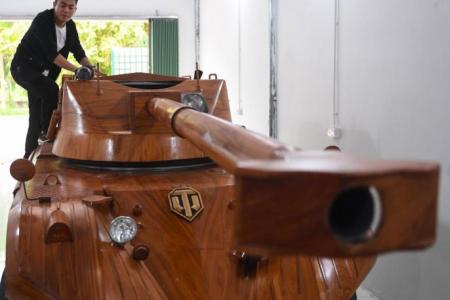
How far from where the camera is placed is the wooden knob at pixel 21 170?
3.21 meters

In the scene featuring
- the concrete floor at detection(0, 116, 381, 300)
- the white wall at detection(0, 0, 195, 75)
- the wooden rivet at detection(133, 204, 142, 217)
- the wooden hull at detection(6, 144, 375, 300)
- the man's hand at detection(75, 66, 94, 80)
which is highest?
the white wall at detection(0, 0, 195, 75)

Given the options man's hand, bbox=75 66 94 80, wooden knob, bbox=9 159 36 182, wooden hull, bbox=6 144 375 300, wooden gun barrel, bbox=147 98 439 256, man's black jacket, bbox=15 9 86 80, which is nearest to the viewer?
wooden gun barrel, bbox=147 98 439 256

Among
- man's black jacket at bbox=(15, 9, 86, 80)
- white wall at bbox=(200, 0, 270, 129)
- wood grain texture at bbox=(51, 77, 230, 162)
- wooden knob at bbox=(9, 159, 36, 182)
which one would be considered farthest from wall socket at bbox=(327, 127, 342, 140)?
wooden knob at bbox=(9, 159, 36, 182)

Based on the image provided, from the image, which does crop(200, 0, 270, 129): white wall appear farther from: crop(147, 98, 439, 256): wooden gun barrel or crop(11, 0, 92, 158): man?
crop(147, 98, 439, 256): wooden gun barrel

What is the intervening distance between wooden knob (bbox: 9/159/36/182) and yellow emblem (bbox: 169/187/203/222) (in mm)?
748

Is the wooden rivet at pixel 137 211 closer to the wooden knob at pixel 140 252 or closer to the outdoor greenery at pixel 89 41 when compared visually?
the wooden knob at pixel 140 252

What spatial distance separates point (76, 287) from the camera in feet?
9.45

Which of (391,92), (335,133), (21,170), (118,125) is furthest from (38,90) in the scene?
(391,92)

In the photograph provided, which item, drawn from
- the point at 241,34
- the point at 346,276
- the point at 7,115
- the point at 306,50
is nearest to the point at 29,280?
the point at 346,276

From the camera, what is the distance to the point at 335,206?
138cm

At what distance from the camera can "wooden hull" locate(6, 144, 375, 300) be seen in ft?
9.49

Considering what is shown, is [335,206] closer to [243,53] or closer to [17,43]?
[243,53]

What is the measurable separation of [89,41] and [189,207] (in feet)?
38.6

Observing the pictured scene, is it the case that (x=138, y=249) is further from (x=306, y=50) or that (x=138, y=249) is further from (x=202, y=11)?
(x=202, y=11)
